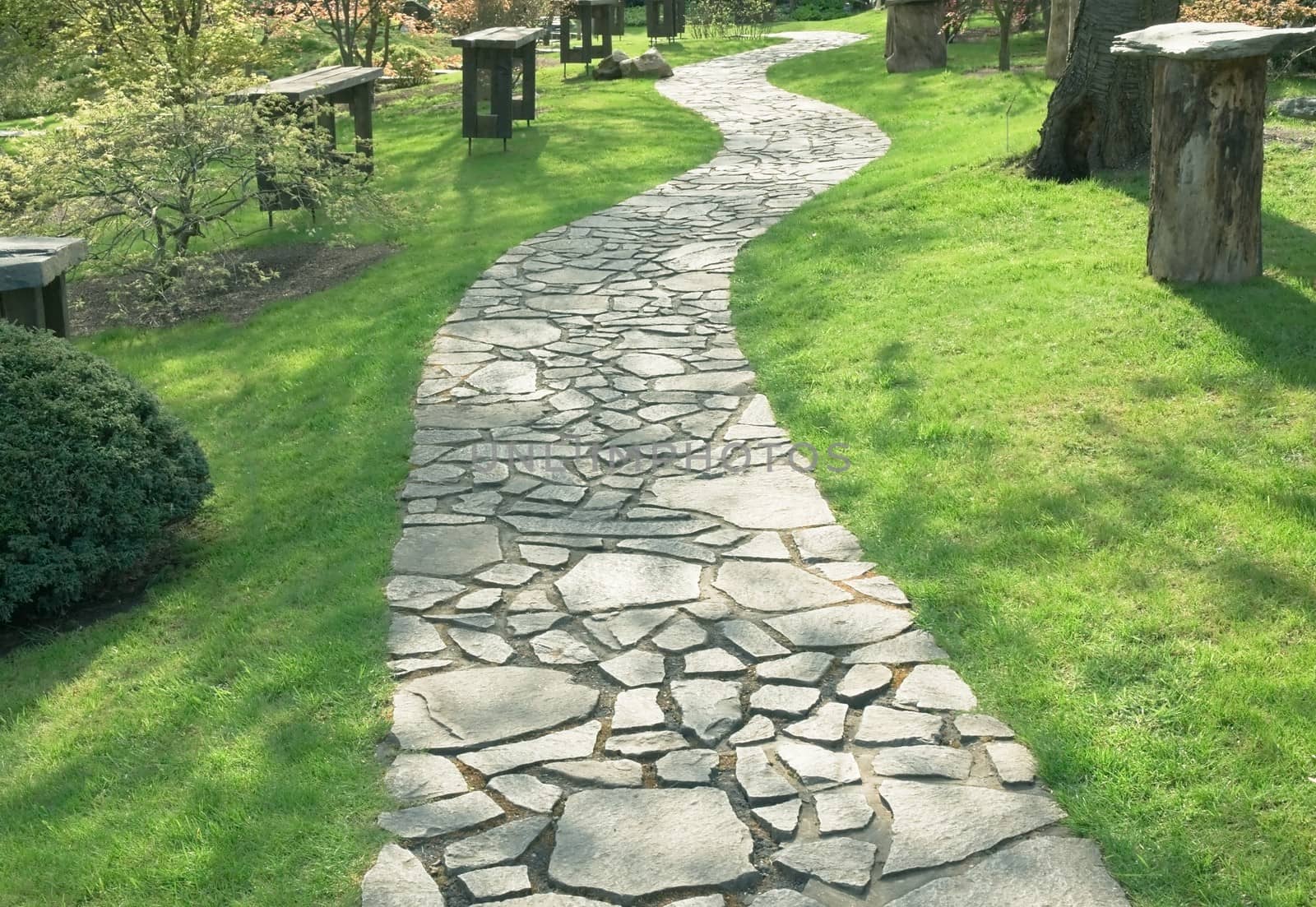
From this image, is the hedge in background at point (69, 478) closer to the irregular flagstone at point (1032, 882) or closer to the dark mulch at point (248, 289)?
the irregular flagstone at point (1032, 882)

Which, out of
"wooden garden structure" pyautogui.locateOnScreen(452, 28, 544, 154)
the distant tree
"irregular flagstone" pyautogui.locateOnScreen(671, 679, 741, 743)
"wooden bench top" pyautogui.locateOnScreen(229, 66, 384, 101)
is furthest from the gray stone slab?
the distant tree

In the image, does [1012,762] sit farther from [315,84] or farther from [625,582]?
[315,84]

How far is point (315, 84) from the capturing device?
1186 centimetres

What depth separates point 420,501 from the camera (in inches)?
232

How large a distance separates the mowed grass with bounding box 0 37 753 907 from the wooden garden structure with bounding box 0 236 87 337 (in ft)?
3.47

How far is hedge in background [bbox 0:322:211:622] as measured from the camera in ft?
16.3

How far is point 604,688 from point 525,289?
5.48 metres

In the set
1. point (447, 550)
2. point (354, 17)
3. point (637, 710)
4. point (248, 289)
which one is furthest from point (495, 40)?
point (637, 710)

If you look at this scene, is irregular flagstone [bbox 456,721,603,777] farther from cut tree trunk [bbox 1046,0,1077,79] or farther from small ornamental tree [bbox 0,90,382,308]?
cut tree trunk [bbox 1046,0,1077,79]

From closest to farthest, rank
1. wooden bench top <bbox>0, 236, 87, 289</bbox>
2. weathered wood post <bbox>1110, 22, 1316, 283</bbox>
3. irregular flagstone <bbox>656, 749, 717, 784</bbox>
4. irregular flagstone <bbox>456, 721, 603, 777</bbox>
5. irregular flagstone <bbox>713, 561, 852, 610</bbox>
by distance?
1. irregular flagstone <bbox>656, 749, 717, 784</bbox>
2. irregular flagstone <bbox>456, 721, 603, 777</bbox>
3. irregular flagstone <bbox>713, 561, 852, 610</bbox>
4. wooden bench top <bbox>0, 236, 87, 289</bbox>
5. weathered wood post <bbox>1110, 22, 1316, 283</bbox>

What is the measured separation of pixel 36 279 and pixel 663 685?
11.9 feet

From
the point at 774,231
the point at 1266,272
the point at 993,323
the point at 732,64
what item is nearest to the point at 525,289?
the point at 774,231

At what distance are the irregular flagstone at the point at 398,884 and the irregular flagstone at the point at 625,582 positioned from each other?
1.51m

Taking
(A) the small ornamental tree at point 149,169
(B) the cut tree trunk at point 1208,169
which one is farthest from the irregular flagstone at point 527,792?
(A) the small ornamental tree at point 149,169
